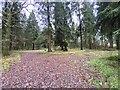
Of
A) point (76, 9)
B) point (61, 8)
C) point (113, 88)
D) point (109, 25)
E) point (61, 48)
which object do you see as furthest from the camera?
point (76, 9)

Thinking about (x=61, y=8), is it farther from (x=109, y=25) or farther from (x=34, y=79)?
(x=34, y=79)

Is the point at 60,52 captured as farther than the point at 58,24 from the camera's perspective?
A: No

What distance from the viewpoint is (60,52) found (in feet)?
31.2

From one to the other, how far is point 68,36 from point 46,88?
8.59 metres

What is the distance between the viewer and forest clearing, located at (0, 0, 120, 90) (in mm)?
3131

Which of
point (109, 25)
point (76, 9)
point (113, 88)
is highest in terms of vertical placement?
point (76, 9)

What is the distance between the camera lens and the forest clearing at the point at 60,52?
10.3 feet

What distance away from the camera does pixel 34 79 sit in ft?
10.7

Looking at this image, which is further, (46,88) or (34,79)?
(34,79)

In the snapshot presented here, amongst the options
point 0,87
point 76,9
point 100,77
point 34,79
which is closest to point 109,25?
point 100,77

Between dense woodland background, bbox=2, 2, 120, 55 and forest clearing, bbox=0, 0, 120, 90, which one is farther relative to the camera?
dense woodland background, bbox=2, 2, 120, 55

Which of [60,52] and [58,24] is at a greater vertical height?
[58,24]

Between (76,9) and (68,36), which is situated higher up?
(76,9)

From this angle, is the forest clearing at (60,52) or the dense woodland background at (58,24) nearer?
the forest clearing at (60,52)
